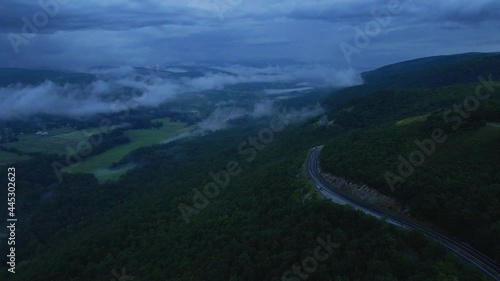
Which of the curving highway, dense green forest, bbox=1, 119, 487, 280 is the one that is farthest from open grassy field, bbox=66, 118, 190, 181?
the curving highway

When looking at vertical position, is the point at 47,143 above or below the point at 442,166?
below

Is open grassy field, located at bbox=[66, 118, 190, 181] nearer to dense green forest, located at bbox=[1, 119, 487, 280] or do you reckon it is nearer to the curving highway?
dense green forest, located at bbox=[1, 119, 487, 280]

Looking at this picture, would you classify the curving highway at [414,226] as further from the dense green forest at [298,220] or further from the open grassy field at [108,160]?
the open grassy field at [108,160]

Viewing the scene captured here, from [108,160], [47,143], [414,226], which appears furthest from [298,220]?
[47,143]

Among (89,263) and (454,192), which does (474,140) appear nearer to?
(454,192)

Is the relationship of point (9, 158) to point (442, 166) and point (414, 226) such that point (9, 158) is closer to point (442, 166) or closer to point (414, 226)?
point (414, 226)

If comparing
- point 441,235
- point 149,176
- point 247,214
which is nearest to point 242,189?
point 247,214
